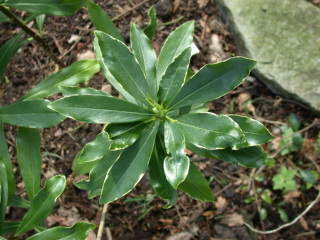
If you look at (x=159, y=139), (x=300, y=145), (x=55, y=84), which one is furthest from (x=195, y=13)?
(x=159, y=139)

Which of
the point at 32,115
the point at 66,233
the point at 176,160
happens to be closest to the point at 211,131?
the point at 176,160

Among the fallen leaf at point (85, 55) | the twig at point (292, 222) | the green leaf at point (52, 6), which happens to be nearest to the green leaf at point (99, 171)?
the green leaf at point (52, 6)

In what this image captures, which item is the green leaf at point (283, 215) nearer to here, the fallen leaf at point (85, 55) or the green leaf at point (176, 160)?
the green leaf at point (176, 160)

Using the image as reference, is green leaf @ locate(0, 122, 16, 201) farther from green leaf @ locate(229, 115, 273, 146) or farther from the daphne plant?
green leaf @ locate(229, 115, 273, 146)

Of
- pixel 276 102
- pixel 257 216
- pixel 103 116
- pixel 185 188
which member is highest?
pixel 103 116

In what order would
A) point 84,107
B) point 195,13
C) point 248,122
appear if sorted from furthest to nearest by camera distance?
1. point 195,13
2. point 248,122
3. point 84,107

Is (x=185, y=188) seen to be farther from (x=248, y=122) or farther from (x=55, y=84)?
(x=55, y=84)
